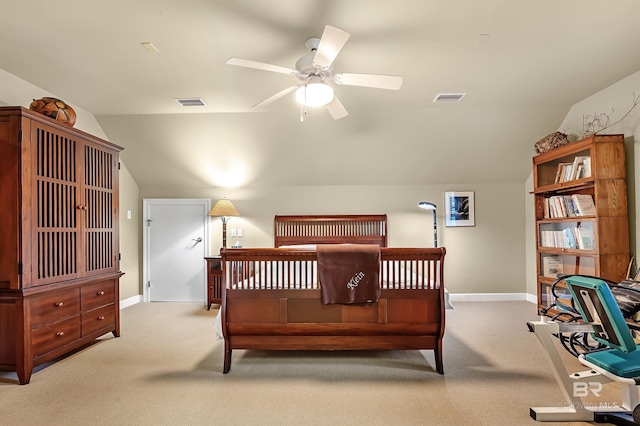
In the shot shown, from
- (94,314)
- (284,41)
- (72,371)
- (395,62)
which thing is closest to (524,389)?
(395,62)

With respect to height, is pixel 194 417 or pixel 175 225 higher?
pixel 175 225

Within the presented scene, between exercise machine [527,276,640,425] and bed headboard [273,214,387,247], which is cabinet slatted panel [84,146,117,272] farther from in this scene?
exercise machine [527,276,640,425]

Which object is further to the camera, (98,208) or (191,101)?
(191,101)

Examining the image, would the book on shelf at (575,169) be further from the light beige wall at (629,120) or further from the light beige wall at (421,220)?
the light beige wall at (421,220)

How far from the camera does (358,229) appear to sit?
5770 mm

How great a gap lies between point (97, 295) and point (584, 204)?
5229 mm

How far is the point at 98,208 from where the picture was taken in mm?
3742

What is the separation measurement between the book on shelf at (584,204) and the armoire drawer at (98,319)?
5.21 m

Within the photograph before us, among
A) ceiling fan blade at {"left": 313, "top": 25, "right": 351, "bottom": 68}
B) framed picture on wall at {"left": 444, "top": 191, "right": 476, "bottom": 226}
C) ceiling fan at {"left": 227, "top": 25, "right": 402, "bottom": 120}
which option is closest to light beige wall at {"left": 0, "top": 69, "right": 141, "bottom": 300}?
ceiling fan at {"left": 227, "top": 25, "right": 402, "bottom": 120}

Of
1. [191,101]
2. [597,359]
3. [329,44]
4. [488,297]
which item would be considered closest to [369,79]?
[329,44]

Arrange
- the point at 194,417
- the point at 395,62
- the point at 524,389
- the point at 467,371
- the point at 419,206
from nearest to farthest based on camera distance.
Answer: the point at 194,417
the point at 524,389
the point at 467,371
the point at 395,62
the point at 419,206

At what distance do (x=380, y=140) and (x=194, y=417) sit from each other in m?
4.11

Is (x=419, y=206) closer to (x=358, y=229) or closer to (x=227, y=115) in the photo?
(x=358, y=229)

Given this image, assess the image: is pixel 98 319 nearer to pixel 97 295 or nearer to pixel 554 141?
pixel 97 295
